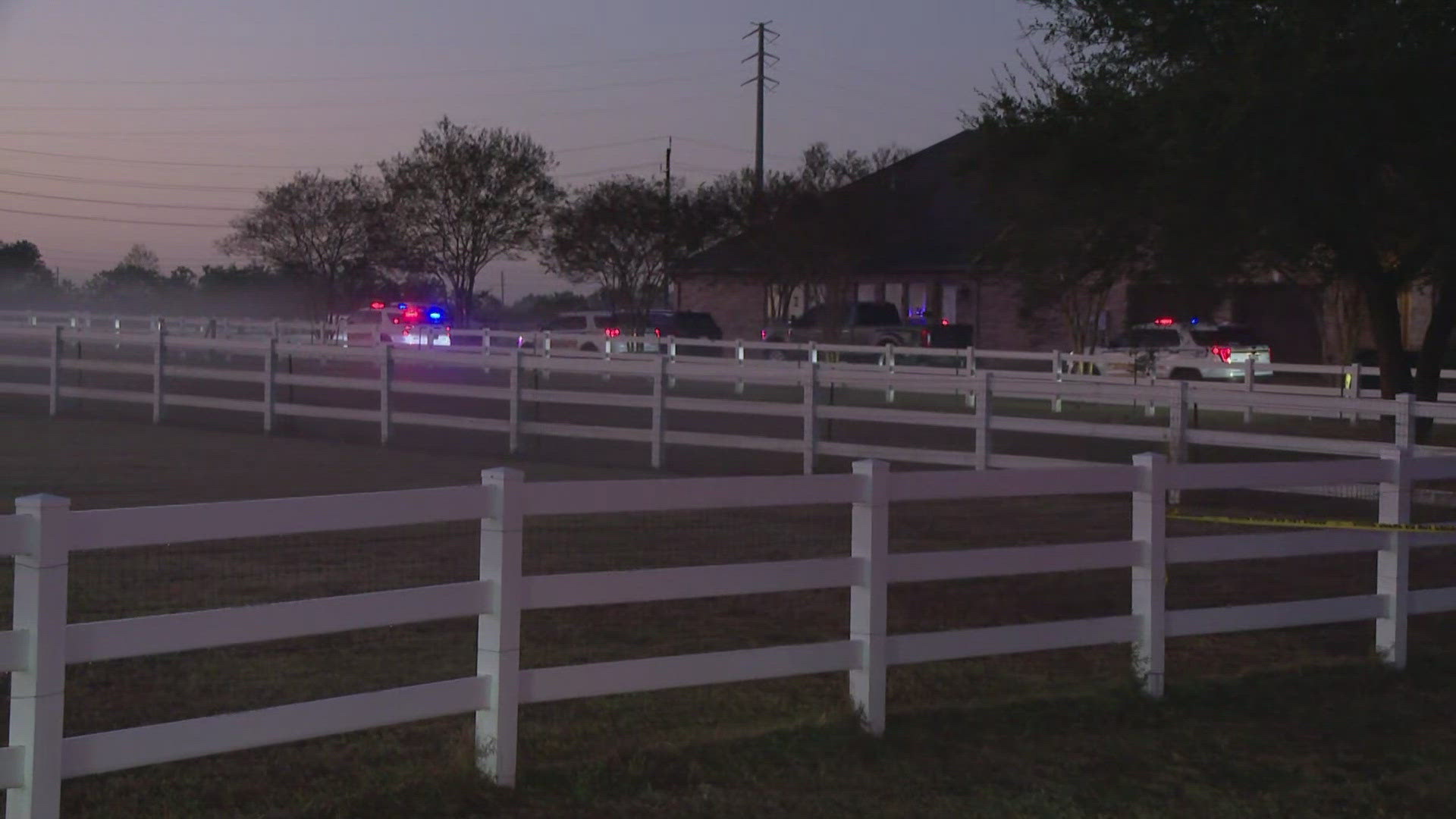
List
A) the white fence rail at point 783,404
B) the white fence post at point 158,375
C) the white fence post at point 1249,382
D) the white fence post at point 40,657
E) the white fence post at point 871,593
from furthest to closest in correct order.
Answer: the white fence post at point 1249,382 < the white fence post at point 158,375 < the white fence rail at point 783,404 < the white fence post at point 871,593 < the white fence post at point 40,657

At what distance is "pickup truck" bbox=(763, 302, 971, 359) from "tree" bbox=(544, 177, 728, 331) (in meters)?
7.19

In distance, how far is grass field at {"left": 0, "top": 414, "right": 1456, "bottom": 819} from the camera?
6.51 m

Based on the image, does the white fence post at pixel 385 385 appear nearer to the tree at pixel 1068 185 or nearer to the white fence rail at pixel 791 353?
the white fence rail at pixel 791 353

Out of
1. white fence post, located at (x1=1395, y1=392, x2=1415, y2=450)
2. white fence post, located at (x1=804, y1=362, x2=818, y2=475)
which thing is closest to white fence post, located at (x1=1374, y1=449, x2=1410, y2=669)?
white fence post, located at (x1=1395, y1=392, x2=1415, y2=450)

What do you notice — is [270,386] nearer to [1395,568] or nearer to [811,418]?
[811,418]

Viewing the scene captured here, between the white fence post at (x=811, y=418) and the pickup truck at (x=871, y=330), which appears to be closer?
the white fence post at (x=811, y=418)

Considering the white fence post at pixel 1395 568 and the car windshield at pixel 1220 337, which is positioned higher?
the car windshield at pixel 1220 337

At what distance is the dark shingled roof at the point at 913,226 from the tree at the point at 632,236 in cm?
89

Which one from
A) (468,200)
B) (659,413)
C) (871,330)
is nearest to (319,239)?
(468,200)

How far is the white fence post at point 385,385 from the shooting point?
71.4 feet

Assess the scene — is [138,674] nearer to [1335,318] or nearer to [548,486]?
[548,486]

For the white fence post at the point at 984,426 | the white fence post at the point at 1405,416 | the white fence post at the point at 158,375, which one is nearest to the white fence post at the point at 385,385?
the white fence post at the point at 158,375

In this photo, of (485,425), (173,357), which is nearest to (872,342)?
(173,357)

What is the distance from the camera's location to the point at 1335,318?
3959cm
